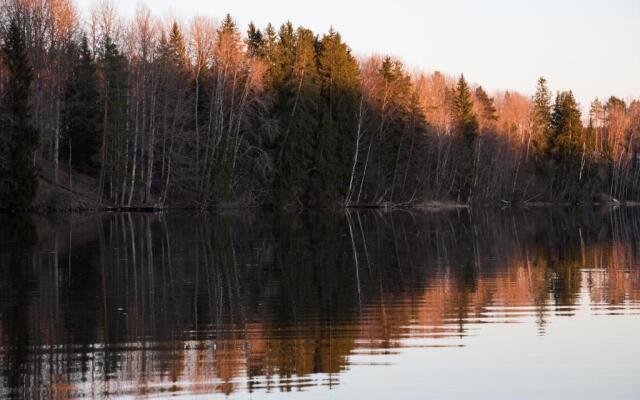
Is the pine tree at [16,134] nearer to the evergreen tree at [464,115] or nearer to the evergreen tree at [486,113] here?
the evergreen tree at [464,115]

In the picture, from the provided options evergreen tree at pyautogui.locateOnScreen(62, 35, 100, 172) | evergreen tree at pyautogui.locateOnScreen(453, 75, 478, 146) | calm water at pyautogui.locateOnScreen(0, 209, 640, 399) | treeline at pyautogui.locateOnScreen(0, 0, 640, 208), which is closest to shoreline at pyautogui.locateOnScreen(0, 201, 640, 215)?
treeline at pyautogui.locateOnScreen(0, 0, 640, 208)

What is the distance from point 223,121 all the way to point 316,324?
5957 centimetres

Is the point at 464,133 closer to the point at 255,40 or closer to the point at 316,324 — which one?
the point at 255,40

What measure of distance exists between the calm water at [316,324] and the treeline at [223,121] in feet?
115

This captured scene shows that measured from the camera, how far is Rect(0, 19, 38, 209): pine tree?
54094 millimetres

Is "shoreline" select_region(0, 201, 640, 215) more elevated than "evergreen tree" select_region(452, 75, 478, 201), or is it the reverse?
"evergreen tree" select_region(452, 75, 478, 201)

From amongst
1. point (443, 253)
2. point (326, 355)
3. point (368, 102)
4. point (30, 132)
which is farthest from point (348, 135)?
point (326, 355)

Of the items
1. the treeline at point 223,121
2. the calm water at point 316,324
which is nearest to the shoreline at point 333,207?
the treeline at point 223,121

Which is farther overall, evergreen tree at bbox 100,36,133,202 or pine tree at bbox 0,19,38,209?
evergreen tree at bbox 100,36,133,202

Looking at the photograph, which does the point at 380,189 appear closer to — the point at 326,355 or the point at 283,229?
the point at 283,229

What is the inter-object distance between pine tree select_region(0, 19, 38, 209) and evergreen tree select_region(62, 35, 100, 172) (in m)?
13.0

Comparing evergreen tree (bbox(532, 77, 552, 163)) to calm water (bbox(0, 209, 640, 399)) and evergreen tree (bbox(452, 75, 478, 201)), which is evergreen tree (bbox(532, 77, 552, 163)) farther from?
calm water (bbox(0, 209, 640, 399))

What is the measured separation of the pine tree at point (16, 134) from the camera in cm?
5409

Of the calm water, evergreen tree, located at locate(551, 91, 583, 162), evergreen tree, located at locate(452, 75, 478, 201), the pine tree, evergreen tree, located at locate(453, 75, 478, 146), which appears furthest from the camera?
evergreen tree, located at locate(551, 91, 583, 162)
